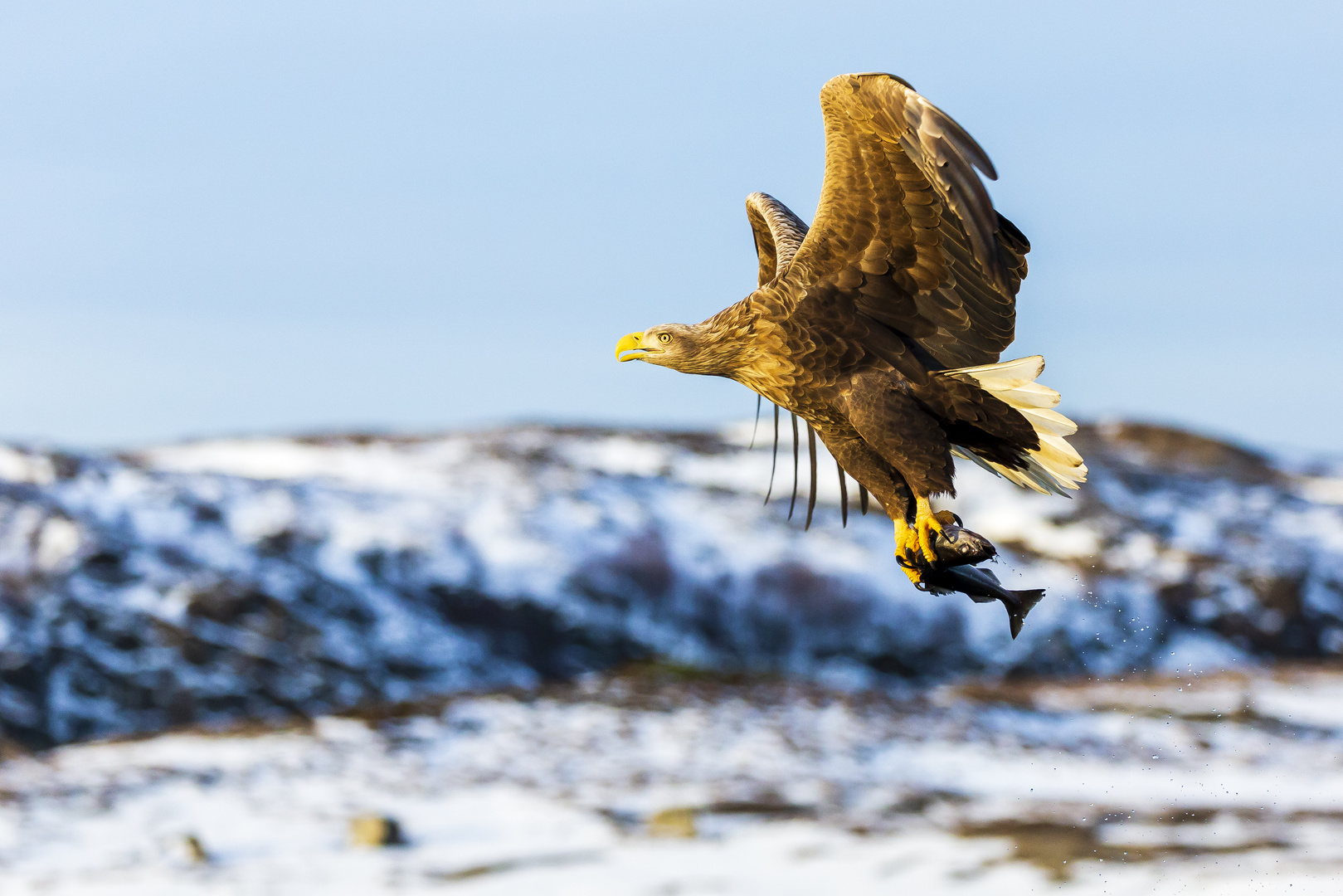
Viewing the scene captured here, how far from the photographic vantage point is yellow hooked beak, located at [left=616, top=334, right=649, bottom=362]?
5.47 m

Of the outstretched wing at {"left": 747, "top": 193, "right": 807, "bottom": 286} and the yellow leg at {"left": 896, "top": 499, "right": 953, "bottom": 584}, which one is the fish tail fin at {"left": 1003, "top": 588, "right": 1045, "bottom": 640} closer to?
the yellow leg at {"left": 896, "top": 499, "right": 953, "bottom": 584}

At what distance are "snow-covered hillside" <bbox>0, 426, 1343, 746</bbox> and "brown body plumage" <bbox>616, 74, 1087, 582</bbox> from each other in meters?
24.4

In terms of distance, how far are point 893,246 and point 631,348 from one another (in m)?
1.09

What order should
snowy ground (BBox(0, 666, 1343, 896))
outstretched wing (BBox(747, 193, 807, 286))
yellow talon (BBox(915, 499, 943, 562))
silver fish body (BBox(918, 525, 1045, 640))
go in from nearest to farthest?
silver fish body (BBox(918, 525, 1045, 640))
yellow talon (BBox(915, 499, 943, 562))
outstretched wing (BBox(747, 193, 807, 286))
snowy ground (BBox(0, 666, 1343, 896))

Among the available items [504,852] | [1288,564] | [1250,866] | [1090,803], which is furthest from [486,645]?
[1288,564]

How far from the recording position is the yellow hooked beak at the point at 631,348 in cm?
547

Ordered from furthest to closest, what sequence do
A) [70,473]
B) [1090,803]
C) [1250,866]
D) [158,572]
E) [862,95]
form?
[70,473] < [158,572] < [1090,803] < [1250,866] < [862,95]

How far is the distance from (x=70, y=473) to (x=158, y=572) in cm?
384

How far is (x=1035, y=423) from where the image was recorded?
5.49 m

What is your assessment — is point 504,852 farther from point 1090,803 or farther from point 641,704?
point 1090,803

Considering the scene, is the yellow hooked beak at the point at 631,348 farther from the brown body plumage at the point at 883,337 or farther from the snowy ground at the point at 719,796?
the snowy ground at the point at 719,796

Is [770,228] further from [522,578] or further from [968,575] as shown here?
[522,578]

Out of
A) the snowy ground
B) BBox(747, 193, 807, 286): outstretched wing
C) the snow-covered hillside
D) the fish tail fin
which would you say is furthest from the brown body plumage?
the snow-covered hillside

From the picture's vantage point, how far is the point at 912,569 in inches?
205
